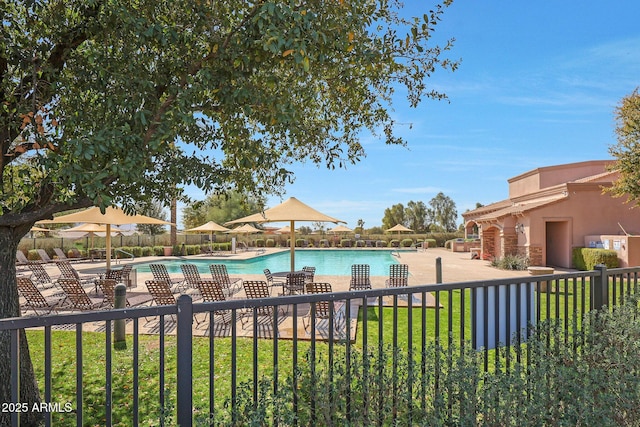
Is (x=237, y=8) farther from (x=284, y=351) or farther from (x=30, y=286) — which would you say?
(x=30, y=286)

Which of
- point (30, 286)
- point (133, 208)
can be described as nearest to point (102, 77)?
point (133, 208)

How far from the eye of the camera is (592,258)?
58.5 feet

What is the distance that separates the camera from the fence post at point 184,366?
266 cm

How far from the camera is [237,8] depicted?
3.92 metres

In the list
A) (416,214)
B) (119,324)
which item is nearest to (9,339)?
(119,324)

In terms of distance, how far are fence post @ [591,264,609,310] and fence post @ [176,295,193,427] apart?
200 inches

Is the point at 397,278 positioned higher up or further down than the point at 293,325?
further down

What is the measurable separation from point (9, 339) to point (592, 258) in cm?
2085

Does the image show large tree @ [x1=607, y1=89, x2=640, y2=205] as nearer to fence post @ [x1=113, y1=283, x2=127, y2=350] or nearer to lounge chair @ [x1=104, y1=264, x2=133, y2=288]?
fence post @ [x1=113, y1=283, x2=127, y2=350]

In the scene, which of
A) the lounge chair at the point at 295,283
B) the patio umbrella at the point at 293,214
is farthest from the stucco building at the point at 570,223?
the lounge chair at the point at 295,283

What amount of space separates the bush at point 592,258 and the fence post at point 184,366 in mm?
18868

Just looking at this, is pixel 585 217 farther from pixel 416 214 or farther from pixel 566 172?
pixel 416 214

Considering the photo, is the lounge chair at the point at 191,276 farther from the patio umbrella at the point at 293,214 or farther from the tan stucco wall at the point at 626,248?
the tan stucco wall at the point at 626,248

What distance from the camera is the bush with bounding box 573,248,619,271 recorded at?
17.0m
